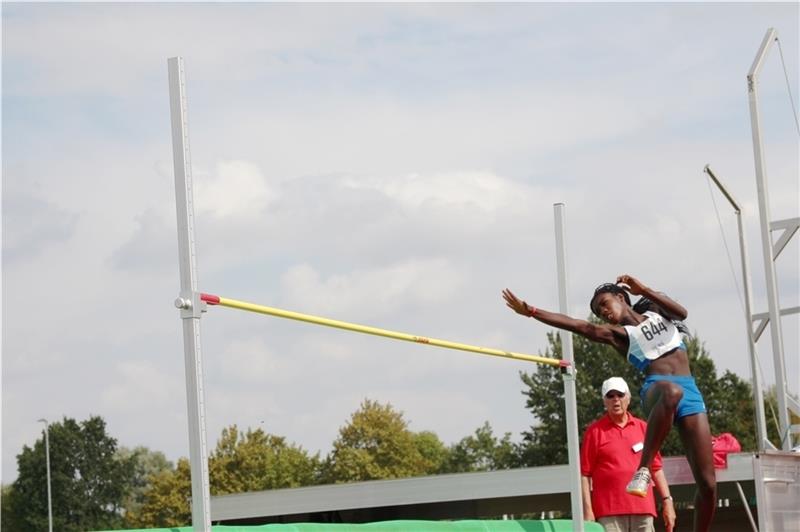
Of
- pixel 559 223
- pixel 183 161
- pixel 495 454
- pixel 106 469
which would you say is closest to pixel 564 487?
pixel 559 223

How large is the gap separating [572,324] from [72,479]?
3061 inches

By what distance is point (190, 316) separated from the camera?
624cm

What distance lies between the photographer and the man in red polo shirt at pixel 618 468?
9047 millimetres

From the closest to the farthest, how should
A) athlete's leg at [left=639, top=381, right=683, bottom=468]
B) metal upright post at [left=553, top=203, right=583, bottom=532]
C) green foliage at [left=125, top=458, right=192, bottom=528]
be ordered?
athlete's leg at [left=639, top=381, right=683, bottom=468], metal upright post at [left=553, top=203, right=583, bottom=532], green foliage at [left=125, top=458, right=192, bottom=528]

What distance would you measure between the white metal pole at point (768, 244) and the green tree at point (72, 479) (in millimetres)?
68873

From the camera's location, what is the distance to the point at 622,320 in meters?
7.89

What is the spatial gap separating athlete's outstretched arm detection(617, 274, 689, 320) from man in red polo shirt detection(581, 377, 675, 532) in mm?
1175

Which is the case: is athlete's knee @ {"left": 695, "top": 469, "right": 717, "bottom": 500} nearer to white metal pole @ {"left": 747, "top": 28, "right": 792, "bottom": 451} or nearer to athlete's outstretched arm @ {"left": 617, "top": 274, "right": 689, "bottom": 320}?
athlete's outstretched arm @ {"left": 617, "top": 274, "right": 689, "bottom": 320}

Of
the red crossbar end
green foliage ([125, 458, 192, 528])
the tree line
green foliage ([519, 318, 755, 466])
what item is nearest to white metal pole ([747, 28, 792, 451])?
the red crossbar end

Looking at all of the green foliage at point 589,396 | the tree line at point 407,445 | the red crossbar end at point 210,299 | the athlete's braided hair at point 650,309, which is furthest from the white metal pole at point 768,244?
the green foliage at point 589,396

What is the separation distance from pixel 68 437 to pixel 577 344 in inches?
1421

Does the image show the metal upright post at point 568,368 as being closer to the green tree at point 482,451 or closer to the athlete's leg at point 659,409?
the athlete's leg at point 659,409

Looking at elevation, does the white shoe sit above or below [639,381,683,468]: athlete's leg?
below

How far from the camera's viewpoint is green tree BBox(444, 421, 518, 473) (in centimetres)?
7188
